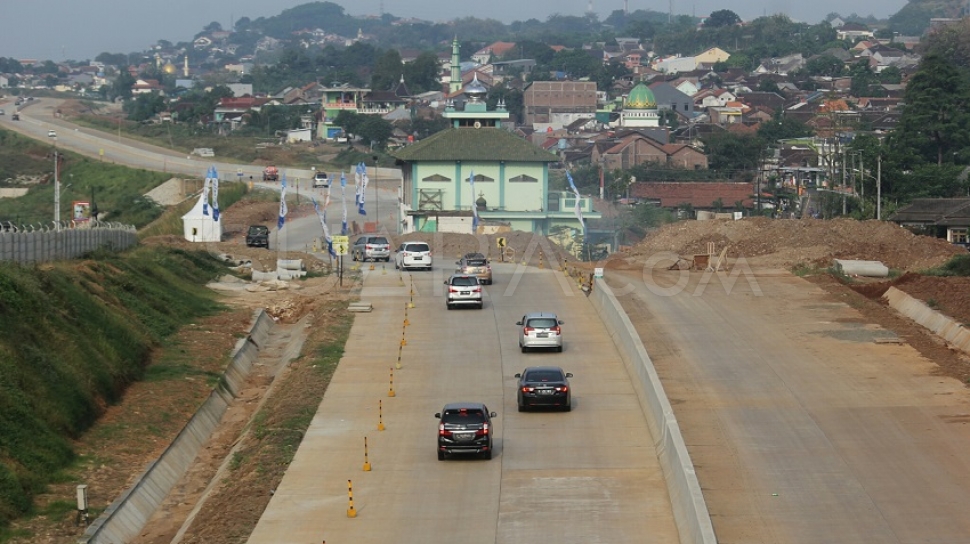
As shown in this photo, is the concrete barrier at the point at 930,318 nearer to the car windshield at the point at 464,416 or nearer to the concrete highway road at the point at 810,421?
the concrete highway road at the point at 810,421

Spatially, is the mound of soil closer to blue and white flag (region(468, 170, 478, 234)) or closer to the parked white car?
blue and white flag (region(468, 170, 478, 234))

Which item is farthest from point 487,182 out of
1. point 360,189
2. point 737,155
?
point 737,155

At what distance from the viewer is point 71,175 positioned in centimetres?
14175

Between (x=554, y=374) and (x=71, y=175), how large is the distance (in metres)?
107

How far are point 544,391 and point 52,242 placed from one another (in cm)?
2302

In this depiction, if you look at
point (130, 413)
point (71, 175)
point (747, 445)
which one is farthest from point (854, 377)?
point (71, 175)

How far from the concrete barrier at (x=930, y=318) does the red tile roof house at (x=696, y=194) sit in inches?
2556

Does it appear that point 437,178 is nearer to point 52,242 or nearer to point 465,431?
point 52,242

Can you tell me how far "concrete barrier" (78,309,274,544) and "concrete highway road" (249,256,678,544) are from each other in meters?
3.03

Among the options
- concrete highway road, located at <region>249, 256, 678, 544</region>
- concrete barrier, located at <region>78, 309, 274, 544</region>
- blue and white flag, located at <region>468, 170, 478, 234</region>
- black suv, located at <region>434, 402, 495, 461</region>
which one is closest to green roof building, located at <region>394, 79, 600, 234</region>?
blue and white flag, located at <region>468, 170, 478, 234</region>

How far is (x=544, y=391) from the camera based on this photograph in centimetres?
4184

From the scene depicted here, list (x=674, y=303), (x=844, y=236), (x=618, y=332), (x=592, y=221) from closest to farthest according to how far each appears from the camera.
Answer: (x=618, y=332) < (x=674, y=303) < (x=844, y=236) < (x=592, y=221)

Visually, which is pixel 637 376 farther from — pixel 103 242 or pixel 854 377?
pixel 103 242

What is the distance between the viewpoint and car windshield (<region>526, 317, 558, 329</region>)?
50625 mm
